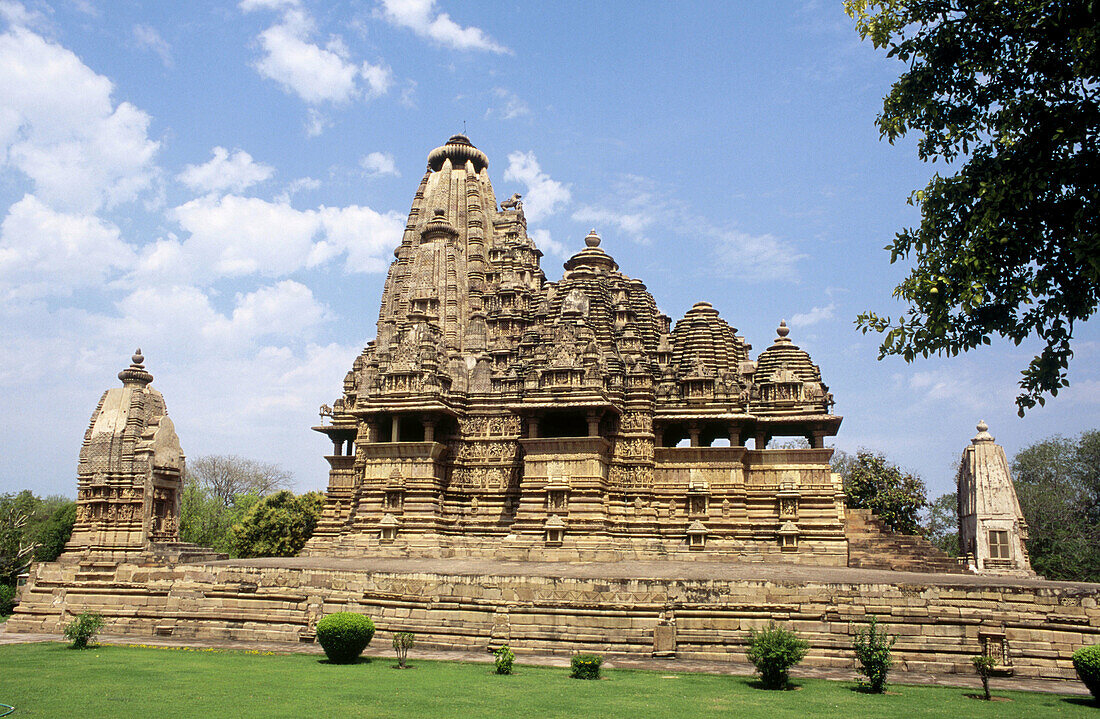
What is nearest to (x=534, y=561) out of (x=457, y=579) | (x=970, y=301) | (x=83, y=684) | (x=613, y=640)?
(x=457, y=579)

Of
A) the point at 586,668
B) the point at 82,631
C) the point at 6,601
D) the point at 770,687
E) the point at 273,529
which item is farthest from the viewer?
the point at 273,529

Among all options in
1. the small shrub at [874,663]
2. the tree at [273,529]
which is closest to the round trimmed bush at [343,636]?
the small shrub at [874,663]

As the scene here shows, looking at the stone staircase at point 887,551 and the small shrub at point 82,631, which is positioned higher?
the stone staircase at point 887,551

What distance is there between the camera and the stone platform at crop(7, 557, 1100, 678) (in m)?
16.0

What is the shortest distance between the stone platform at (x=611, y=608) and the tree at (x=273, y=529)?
61.1ft

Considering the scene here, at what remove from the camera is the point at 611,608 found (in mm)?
17453

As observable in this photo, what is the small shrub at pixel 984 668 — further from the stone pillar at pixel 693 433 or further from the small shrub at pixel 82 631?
the small shrub at pixel 82 631

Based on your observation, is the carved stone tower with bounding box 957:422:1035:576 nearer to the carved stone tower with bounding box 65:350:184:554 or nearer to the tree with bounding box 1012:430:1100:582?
Result: the tree with bounding box 1012:430:1100:582

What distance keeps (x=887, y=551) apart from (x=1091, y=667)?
14.2m

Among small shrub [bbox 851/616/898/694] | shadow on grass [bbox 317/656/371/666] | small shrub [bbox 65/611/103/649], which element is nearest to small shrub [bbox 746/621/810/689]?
small shrub [bbox 851/616/898/694]

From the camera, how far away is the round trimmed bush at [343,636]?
50.7 ft

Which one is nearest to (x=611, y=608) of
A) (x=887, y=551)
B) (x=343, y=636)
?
(x=343, y=636)

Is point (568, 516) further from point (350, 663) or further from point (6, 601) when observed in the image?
point (6, 601)

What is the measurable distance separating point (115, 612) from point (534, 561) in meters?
11.5
